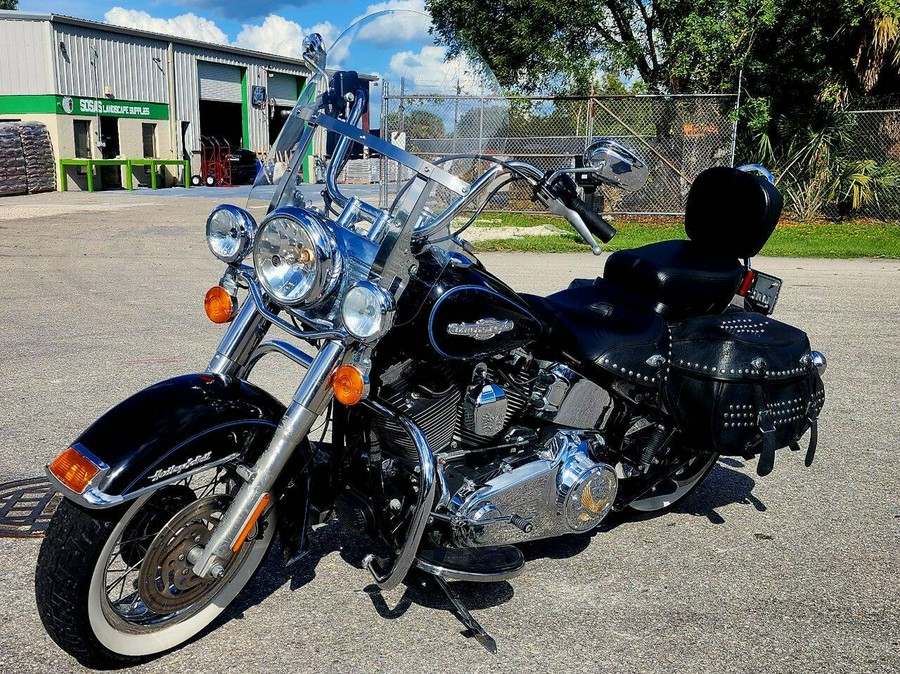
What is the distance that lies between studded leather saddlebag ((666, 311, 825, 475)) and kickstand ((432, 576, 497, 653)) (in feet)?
3.97

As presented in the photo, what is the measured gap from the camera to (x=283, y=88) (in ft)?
126

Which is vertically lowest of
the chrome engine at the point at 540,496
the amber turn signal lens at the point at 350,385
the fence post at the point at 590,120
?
the chrome engine at the point at 540,496

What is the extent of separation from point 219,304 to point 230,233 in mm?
263

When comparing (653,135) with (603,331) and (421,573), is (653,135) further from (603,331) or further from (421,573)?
(421,573)

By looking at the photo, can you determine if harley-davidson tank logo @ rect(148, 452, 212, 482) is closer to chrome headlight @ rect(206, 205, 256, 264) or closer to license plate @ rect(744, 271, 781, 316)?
chrome headlight @ rect(206, 205, 256, 264)

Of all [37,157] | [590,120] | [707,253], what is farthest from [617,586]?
[37,157]

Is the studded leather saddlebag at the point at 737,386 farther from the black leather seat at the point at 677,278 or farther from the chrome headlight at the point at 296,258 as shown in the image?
the chrome headlight at the point at 296,258

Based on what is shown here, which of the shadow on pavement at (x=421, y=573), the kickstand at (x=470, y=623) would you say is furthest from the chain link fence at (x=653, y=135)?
the kickstand at (x=470, y=623)

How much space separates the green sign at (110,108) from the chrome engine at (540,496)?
28234mm

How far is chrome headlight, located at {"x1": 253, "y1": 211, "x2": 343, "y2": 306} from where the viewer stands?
2508mm

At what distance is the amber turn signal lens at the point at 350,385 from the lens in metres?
2.58

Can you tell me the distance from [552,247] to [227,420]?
1016 centimetres

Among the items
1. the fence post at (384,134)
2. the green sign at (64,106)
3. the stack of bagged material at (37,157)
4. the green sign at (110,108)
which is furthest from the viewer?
the green sign at (110,108)

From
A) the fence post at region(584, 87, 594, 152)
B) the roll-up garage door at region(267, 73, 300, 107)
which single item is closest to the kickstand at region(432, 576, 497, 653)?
the fence post at region(584, 87, 594, 152)
